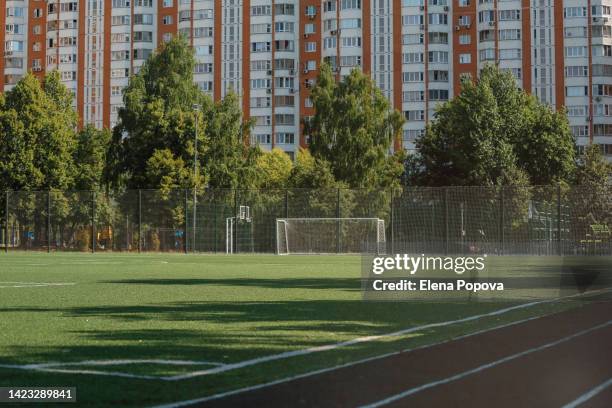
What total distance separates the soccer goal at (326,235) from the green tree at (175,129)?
36.1 ft

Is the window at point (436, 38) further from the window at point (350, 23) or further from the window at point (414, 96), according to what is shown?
the window at point (350, 23)

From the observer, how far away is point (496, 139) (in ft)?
212

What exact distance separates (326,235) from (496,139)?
2403 cm

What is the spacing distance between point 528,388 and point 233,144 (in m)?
57.2

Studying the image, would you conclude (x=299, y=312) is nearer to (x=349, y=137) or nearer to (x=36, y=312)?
(x=36, y=312)

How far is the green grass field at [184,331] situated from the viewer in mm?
6621

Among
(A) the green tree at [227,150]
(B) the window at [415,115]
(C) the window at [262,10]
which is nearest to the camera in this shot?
(A) the green tree at [227,150]

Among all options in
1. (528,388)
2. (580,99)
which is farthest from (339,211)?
(580,99)

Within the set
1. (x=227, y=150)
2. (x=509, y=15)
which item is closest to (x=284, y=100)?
(x=509, y=15)

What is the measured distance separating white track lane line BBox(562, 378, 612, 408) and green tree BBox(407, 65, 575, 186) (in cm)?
5601

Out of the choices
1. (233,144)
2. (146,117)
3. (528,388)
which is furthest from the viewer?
(233,144)

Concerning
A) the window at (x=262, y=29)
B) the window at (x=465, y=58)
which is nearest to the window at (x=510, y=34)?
the window at (x=465, y=58)

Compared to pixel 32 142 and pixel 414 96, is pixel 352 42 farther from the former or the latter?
pixel 32 142

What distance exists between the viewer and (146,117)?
191 ft
